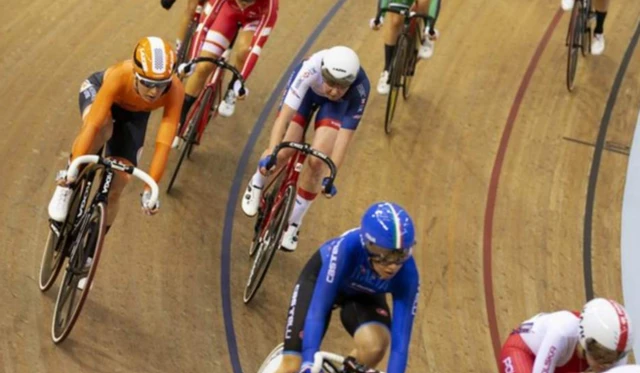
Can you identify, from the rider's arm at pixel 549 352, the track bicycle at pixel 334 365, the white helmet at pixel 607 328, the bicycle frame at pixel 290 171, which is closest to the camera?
the track bicycle at pixel 334 365

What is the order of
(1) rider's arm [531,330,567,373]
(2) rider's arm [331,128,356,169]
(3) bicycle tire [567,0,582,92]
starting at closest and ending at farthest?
(1) rider's arm [531,330,567,373], (2) rider's arm [331,128,356,169], (3) bicycle tire [567,0,582,92]

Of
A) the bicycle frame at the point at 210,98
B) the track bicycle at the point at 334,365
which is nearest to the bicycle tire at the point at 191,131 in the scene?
the bicycle frame at the point at 210,98

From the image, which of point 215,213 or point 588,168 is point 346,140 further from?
point 588,168

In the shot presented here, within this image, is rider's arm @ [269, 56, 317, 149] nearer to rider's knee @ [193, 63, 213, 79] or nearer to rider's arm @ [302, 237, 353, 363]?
rider's knee @ [193, 63, 213, 79]

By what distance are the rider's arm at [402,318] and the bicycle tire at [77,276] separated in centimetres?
169

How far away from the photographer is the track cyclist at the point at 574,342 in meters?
5.06

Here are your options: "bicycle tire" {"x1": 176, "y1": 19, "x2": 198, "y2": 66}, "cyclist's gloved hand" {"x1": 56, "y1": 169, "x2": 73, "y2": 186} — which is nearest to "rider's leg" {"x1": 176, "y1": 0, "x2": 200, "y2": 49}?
"bicycle tire" {"x1": 176, "y1": 19, "x2": 198, "y2": 66}

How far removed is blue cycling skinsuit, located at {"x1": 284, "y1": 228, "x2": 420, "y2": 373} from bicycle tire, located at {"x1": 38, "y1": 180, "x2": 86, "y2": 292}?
1699mm

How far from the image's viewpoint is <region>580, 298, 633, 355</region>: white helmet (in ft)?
16.5

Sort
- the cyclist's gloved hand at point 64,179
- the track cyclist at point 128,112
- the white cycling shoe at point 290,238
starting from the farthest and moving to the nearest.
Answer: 1. the white cycling shoe at point 290,238
2. the track cyclist at point 128,112
3. the cyclist's gloved hand at point 64,179

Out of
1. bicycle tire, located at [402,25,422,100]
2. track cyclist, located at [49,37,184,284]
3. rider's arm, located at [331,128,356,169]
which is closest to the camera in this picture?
track cyclist, located at [49,37,184,284]

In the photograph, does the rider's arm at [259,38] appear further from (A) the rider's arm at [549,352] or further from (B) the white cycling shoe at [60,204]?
(A) the rider's arm at [549,352]

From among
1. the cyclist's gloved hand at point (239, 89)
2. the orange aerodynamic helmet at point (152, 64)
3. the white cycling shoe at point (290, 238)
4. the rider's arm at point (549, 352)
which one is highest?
the orange aerodynamic helmet at point (152, 64)

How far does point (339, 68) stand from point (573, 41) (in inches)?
145
